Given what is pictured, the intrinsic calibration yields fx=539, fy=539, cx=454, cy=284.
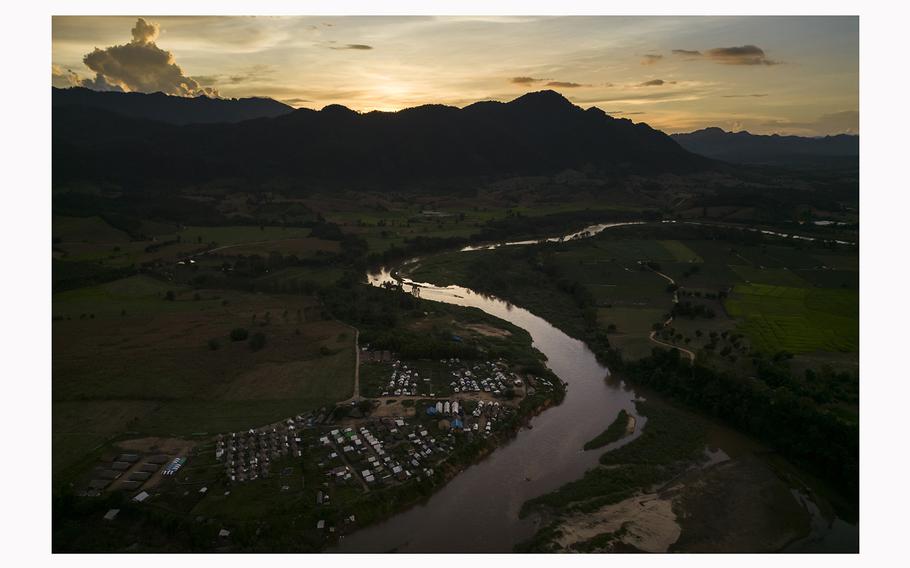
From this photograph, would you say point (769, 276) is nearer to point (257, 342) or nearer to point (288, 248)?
point (257, 342)

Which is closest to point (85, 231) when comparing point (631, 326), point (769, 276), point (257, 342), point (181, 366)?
point (257, 342)

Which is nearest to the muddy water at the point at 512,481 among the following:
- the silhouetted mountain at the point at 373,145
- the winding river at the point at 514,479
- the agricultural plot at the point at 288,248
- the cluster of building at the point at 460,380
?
the winding river at the point at 514,479

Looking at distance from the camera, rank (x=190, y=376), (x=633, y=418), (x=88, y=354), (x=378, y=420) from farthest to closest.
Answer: (x=88, y=354) < (x=190, y=376) < (x=633, y=418) < (x=378, y=420)

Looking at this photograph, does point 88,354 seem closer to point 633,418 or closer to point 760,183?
point 633,418

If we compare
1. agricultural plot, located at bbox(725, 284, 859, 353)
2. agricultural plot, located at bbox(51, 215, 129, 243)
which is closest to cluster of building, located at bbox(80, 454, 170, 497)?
agricultural plot, located at bbox(725, 284, 859, 353)

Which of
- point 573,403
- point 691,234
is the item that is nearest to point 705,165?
point 691,234

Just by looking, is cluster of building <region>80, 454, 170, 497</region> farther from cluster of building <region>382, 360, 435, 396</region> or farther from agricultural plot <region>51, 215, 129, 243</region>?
agricultural plot <region>51, 215, 129, 243</region>

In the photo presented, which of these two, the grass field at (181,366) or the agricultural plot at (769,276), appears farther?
the agricultural plot at (769,276)

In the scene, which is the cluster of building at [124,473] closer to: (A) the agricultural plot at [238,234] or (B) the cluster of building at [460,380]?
(B) the cluster of building at [460,380]
